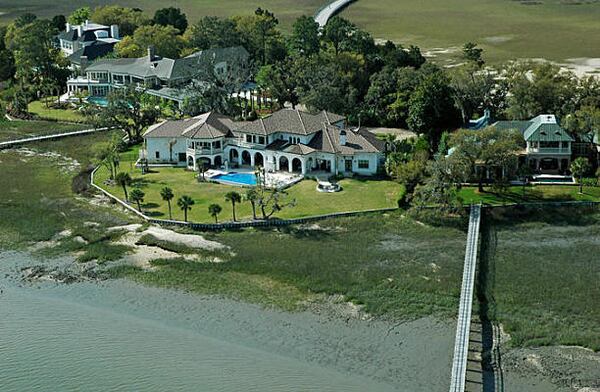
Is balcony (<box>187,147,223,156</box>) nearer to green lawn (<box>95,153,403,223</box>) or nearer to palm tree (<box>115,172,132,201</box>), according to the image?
green lawn (<box>95,153,403,223</box>)

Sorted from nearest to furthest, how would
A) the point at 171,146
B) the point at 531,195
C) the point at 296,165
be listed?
the point at 531,195 < the point at 296,165 < the point at 171,146

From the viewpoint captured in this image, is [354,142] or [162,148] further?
[162,148]

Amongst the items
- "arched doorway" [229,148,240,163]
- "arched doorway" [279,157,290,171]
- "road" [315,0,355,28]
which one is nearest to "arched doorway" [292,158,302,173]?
"arched doorway" [279,157,290,171]

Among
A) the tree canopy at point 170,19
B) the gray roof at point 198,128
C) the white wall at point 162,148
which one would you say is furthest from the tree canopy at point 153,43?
the white wall at point 162,148

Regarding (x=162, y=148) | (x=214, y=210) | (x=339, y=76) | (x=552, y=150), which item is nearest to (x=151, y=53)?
(x=339, y=76)

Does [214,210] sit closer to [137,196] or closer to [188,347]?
[137,196]

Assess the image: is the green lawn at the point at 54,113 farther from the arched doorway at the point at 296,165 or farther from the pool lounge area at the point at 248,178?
the arched doorway at the point at 296,165

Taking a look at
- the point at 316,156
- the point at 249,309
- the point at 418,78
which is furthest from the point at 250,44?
the point at 249,309
